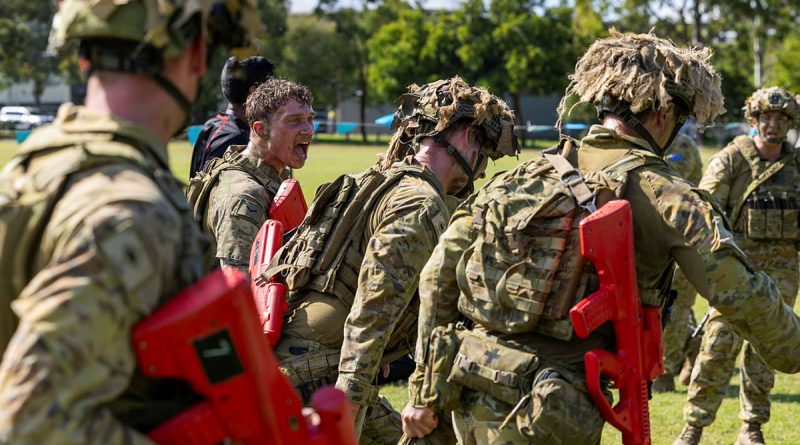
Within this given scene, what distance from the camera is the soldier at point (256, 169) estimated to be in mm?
5658

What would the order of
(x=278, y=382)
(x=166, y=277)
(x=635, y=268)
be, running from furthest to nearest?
(x=635, y=268), (x=278, y=382), (x=166, y=277)

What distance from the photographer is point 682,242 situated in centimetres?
377

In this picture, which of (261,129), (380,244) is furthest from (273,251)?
(261,129)

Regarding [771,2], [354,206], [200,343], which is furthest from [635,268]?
[771,2]

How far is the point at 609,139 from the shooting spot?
404 cm

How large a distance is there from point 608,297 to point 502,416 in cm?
60

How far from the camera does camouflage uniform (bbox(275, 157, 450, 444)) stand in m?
4.51

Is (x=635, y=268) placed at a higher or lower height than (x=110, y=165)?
lower

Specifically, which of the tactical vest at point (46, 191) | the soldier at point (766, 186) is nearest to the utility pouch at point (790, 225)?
the soldier at point (766, 186)

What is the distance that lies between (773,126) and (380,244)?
5493mm

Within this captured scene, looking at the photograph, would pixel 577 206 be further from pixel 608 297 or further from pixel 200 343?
pixel 200 343

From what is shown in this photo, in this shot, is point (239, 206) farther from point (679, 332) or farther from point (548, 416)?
point (679, 332)

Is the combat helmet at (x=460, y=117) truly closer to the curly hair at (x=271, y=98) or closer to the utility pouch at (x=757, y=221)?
the curly hair at (x=271, y=98)

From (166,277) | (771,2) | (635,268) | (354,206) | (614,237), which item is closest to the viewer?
(166,277)
